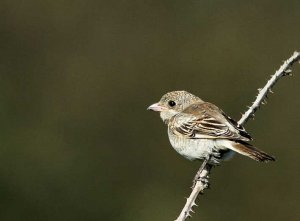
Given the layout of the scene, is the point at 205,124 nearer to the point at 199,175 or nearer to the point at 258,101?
the point at 199,175

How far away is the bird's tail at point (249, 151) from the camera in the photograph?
5918 mm

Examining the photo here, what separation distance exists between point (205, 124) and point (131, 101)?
8178mm

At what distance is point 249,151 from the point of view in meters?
6.12

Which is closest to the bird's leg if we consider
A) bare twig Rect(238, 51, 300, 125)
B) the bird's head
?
bare twig Rect(238, 51, 300, 125)

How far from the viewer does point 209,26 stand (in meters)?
16.9

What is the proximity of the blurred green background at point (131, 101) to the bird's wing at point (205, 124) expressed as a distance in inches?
170

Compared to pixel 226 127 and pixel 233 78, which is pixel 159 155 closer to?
pixel 233 78

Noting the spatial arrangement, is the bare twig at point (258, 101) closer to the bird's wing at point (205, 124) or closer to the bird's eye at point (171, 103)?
the bird's wing at point (205, 124)

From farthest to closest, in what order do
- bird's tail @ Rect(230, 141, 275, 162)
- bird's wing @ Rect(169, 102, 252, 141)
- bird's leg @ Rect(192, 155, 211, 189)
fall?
bird's wing @ Rect(169, 102, 252, 141)
bird's leg @ Rect(192, 155, 211, 189)
bird's tail @ Rect(230, 141, 275, 162)

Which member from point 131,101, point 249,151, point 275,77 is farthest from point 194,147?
point 131,101

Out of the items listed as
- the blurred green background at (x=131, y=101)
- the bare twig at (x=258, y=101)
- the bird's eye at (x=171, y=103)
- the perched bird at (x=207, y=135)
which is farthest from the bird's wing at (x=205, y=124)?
the blurred green background at (x=131, y=101)

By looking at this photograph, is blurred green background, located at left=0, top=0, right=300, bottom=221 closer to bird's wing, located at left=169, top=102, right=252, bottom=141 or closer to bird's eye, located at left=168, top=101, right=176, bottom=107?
bird's eye, located at left=168, top=101, right=176, bottom=107

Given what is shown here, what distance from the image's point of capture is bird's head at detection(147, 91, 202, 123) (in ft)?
24.7

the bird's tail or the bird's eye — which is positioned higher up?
the bird's eye
